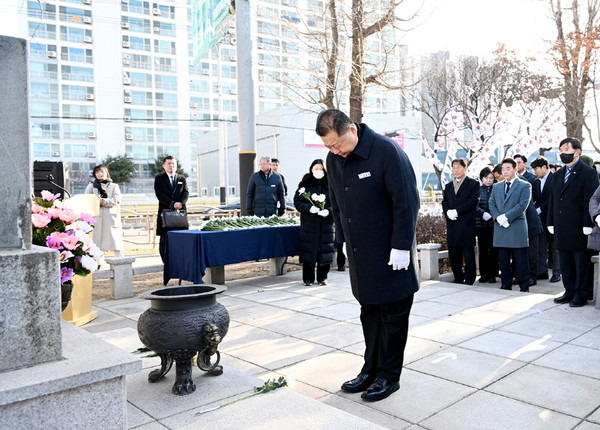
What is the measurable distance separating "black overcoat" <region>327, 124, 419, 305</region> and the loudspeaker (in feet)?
24.5

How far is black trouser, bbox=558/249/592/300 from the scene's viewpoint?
6.26m

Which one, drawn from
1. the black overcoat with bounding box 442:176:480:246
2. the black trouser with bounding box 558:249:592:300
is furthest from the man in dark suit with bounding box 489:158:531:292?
the black trouser with bounding box 558:249:592:300

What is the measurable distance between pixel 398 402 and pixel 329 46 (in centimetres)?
1072

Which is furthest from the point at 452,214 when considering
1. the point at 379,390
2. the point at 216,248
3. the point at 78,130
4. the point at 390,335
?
the point at 78,130

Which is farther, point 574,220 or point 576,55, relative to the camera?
point 576,55

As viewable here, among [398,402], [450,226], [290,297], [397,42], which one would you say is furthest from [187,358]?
[397,42]

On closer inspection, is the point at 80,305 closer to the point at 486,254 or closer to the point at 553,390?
the point at 553,390

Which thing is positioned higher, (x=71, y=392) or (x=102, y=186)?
(x=102, y=186)

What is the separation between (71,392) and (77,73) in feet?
204

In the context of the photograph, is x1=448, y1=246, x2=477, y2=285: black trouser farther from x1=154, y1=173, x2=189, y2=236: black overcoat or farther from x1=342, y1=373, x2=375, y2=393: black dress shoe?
x1=342, y1=373, x2=375, y2=393: black dress shoe

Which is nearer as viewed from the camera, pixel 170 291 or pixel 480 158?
pixel 170 291

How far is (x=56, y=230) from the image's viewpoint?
4.32 meters

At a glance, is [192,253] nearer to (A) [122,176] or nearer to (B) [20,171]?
(B) [20,171]

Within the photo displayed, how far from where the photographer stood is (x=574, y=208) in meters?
6.45
